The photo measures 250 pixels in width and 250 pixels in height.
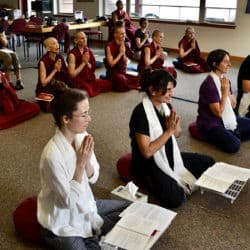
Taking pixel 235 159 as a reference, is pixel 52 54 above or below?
above

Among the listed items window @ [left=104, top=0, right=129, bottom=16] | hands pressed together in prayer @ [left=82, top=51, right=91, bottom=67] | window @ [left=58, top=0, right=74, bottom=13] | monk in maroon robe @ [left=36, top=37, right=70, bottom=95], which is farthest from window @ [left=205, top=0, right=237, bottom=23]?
monk in maroon robe @ [left=36, top=37, right=70, bottom=95]

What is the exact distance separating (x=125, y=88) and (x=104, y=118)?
3.58 feet

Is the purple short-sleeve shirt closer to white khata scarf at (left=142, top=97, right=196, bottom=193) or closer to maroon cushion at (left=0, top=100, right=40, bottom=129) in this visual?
white khata scarf at (left=142, top=97, right=196, bottom=193)

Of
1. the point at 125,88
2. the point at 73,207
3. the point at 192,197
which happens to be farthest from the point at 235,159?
the point at 125,88

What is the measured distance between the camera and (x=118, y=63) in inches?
198

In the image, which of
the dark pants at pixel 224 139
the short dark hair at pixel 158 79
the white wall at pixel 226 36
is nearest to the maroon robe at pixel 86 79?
the dark pants at pixel 224 139

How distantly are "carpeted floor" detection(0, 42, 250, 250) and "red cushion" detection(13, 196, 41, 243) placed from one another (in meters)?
0.05

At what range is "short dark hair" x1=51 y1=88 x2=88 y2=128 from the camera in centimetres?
165

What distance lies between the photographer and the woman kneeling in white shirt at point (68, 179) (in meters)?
1.65

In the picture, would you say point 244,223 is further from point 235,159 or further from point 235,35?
point 235,35

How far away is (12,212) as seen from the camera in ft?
7.49

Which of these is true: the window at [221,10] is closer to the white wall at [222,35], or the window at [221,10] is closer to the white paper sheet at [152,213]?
the white wall at [222,35]

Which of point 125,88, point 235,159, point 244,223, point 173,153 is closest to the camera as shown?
point 244,223

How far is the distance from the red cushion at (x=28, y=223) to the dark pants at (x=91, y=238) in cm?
13
